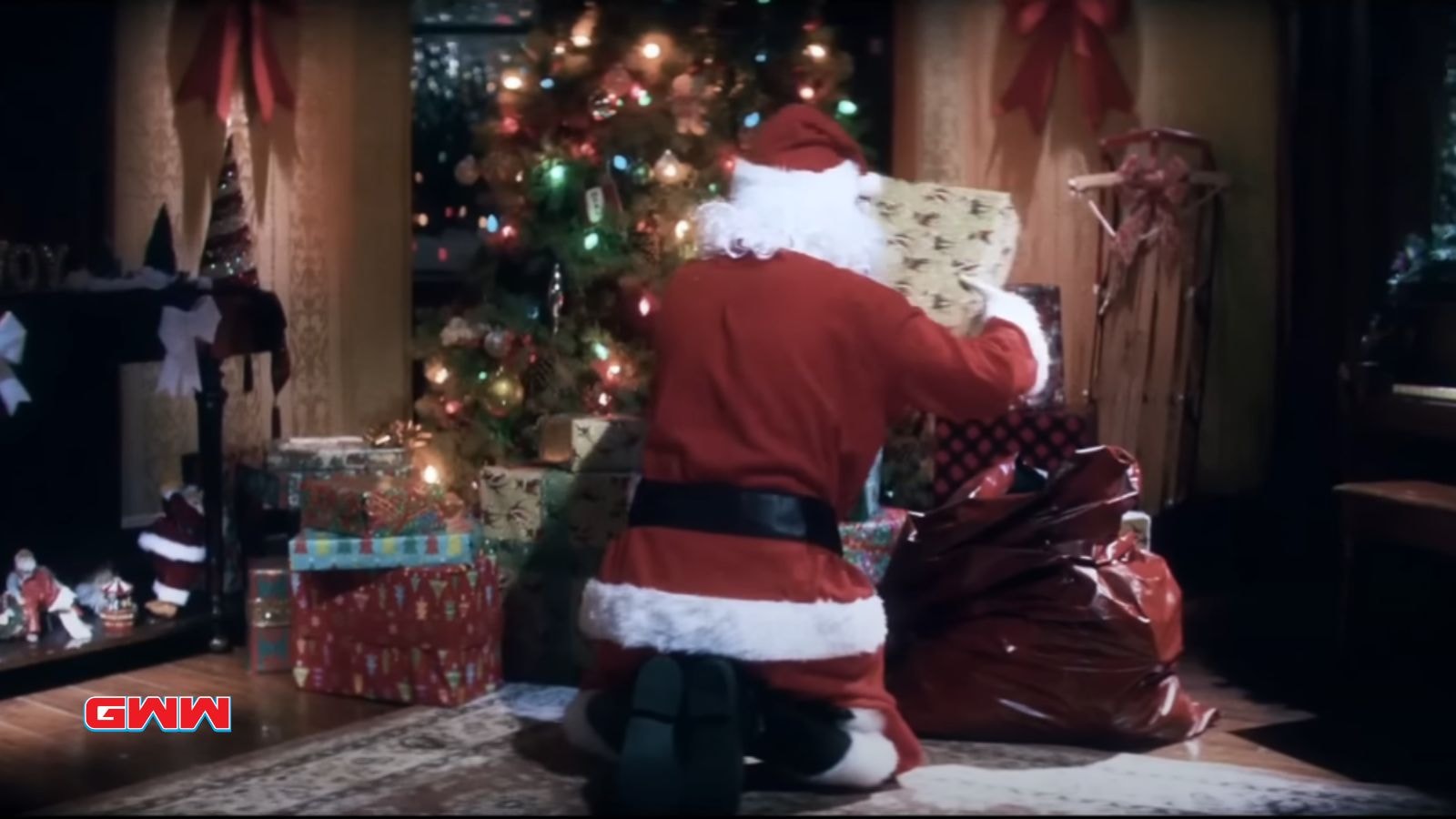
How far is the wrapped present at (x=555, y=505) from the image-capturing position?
354 centimetres

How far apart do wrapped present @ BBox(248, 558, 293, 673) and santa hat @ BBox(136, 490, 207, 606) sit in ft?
1.02

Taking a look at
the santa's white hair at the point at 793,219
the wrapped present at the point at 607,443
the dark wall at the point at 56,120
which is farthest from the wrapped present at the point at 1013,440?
the dark wall at the point at 56,120

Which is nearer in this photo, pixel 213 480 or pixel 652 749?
pixel 652 749

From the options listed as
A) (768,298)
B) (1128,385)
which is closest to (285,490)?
(768,298)

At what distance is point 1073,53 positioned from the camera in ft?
15.5

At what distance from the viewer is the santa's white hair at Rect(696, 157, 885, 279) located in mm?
2762

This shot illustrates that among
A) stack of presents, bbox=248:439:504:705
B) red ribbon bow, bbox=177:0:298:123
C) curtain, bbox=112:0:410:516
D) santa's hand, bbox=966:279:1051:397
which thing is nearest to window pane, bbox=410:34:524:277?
curtain, bbox=112:0:410:516

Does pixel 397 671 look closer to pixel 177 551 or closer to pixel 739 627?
pixel 177 551

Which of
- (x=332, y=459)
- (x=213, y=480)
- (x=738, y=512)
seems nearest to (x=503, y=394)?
(x=332, y=459)

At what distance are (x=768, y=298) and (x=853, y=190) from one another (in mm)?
293

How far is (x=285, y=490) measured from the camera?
4055mm

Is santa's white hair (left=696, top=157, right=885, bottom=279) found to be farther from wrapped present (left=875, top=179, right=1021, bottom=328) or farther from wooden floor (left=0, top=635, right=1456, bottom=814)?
wooden floor (left=0, top=635, right=1456, bottom=814)

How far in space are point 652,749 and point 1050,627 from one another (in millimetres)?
943

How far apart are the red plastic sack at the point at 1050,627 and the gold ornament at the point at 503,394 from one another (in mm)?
1472
